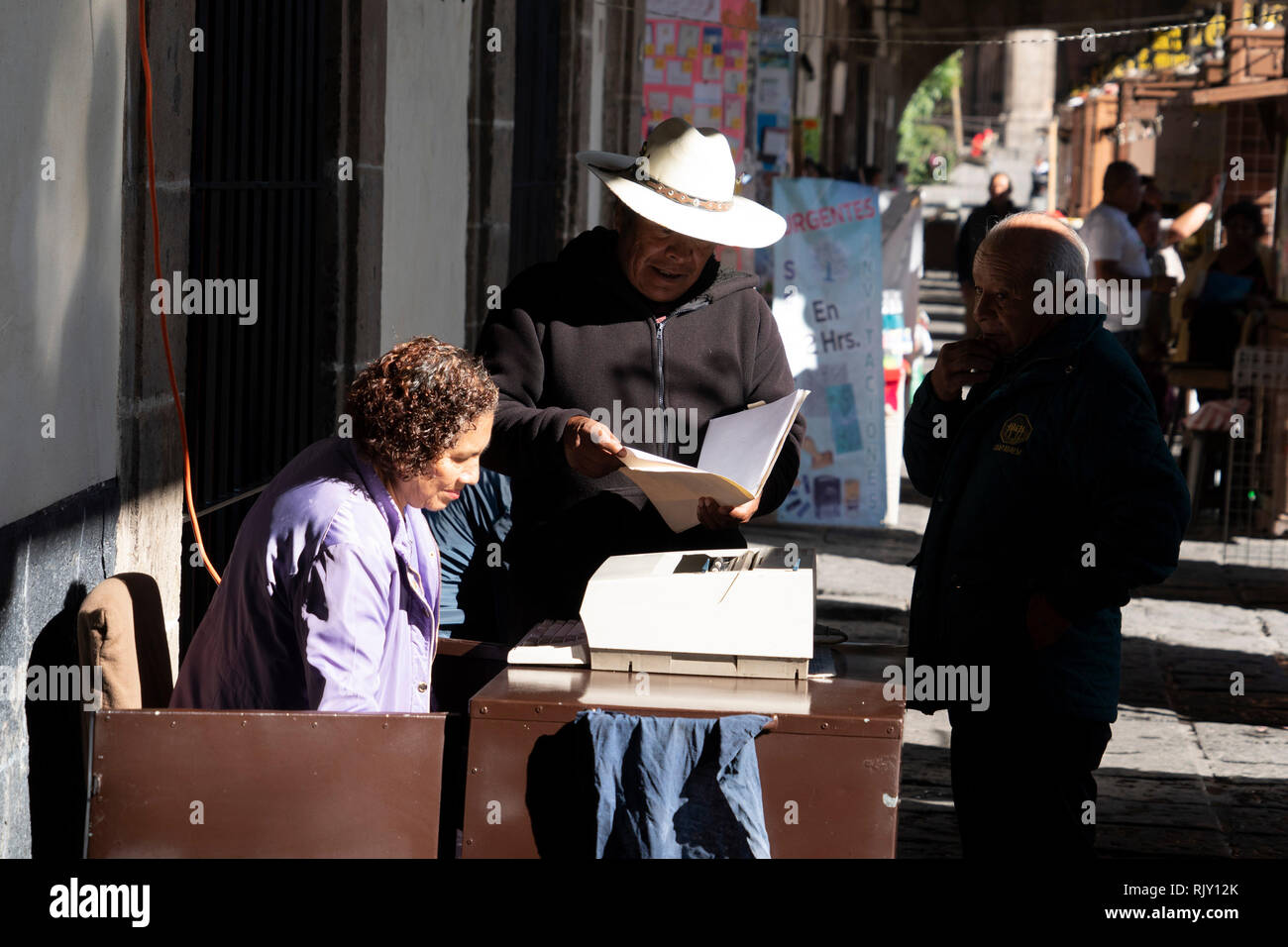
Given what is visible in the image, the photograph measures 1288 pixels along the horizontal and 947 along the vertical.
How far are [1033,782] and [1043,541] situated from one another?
0.48 metres

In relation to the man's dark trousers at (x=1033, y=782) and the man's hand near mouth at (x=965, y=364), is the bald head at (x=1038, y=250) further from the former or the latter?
the man's dark trousers at (x=1033, y=782)

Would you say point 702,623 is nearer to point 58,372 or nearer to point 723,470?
point 723,470

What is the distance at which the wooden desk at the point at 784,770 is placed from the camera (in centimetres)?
269

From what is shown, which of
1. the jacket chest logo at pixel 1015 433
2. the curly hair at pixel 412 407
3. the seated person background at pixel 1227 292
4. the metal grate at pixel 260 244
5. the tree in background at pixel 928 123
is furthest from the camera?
the tree in background at pixel 928 123

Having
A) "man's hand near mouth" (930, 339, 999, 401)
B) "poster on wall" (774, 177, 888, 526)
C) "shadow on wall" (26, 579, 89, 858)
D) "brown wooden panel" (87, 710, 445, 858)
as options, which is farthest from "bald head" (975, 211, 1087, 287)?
"poster on wall" (774, 177, 888, 526)

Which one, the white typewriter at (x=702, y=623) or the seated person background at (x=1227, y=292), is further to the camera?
the seated person background at (x=1227, y=292)

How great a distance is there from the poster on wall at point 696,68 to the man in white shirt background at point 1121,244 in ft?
7.65

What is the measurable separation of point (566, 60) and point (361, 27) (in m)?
3.58

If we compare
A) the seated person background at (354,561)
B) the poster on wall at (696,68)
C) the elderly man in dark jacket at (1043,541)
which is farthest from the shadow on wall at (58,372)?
the poster on wall at (696,68)

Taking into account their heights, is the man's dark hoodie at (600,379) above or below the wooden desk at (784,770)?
above

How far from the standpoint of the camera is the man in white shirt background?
10.1 m

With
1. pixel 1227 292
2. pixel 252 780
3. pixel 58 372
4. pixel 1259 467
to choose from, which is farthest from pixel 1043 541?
pixel 1227 292

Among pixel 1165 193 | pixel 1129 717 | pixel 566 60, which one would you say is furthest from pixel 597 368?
pixel 1165 193

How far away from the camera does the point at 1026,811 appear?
325cm
